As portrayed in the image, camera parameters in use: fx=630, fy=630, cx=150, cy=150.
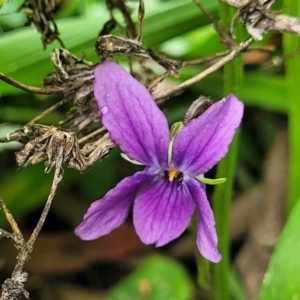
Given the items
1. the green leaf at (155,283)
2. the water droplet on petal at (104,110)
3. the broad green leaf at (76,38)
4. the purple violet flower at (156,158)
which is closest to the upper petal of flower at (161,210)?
the purple violet flower at (156,158)

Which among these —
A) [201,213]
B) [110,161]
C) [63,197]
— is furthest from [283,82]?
[201,213]

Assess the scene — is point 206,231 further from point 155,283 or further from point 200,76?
point 155,283

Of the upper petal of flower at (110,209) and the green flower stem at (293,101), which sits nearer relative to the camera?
the upper petal of flower at (110,209)

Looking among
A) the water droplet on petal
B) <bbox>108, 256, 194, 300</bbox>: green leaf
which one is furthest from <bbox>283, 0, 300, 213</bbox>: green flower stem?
the water droplet on petal

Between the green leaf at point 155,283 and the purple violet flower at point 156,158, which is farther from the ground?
the purple violet flower at point 156,158

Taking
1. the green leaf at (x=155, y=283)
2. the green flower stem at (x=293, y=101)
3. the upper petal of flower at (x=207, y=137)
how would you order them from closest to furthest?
the upper petal of flower at (x=207, y=137) → the green flower stem at (x=293, y=101) → the green leaf at (x=155, y=283)

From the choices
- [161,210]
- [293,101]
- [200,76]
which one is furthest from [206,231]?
[293,101]

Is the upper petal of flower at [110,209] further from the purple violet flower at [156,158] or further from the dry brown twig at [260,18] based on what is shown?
the dry brown twig at [260,18]

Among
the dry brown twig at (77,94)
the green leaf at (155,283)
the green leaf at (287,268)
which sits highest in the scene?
the dry brown twig at (77,94)
